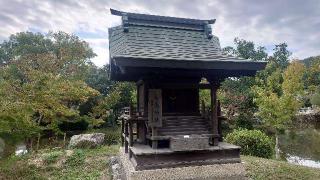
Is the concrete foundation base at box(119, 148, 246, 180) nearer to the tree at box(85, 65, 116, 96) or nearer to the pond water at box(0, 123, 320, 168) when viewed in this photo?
the pond water at box(0, 123, 320, 168)

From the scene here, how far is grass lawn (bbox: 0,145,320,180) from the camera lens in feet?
32.4

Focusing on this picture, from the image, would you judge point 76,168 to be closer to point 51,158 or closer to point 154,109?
point 51,158

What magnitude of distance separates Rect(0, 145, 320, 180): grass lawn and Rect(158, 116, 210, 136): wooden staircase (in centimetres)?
247

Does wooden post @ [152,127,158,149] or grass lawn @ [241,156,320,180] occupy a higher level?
wooden post @ [152,127,158,149]


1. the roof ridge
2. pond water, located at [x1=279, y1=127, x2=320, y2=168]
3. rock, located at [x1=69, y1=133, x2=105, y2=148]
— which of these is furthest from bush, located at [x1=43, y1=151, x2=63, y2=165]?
pond water, located at [x1=279, y1=127, x2=320, y2=168]

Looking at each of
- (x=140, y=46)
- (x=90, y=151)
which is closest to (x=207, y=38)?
(x=140, y=46)

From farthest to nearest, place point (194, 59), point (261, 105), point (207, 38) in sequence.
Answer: point (261, 105) < point (207, 38) < point (194, 59)

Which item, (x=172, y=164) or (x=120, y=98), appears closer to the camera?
(x=172, y=164)

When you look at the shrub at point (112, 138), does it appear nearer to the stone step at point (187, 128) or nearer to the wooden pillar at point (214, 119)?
the stone step at point (187, 128)

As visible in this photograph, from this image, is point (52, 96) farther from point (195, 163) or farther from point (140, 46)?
point (195, 163)

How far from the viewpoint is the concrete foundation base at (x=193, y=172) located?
7.85m

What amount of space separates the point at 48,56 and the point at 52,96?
8.69 m

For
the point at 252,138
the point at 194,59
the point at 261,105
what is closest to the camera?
the point at 194,59

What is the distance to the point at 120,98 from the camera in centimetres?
2938
